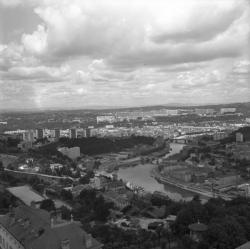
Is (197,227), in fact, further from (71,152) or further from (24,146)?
(24,146)

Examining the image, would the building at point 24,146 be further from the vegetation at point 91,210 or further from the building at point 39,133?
the vegetation at point 91,210

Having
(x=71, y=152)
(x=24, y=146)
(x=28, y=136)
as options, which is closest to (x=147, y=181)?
(x=71, y=152)

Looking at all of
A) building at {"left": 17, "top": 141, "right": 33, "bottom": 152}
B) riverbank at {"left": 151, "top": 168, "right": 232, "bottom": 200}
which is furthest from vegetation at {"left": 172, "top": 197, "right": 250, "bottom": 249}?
building at {"left": 17, "top": 141, "right": 33, "bottom": 152}

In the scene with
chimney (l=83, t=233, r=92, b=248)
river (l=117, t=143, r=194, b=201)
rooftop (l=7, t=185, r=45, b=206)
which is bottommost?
river (l=117, t=143, r=194, b=201)

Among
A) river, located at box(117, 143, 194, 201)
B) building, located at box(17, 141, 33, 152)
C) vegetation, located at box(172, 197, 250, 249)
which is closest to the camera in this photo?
vegetation, located at box(172, 197, 250, 249)

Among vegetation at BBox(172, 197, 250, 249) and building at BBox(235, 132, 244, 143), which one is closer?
vegetation at BBox(172, 197, 250, 249)

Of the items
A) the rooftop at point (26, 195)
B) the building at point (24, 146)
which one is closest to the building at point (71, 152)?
the building at point (24, 146)

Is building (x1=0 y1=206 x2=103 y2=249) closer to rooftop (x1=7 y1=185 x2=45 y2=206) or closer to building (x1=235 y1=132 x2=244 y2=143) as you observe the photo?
rooftop (x1=7 y1=185 x2=45 y2=206)
